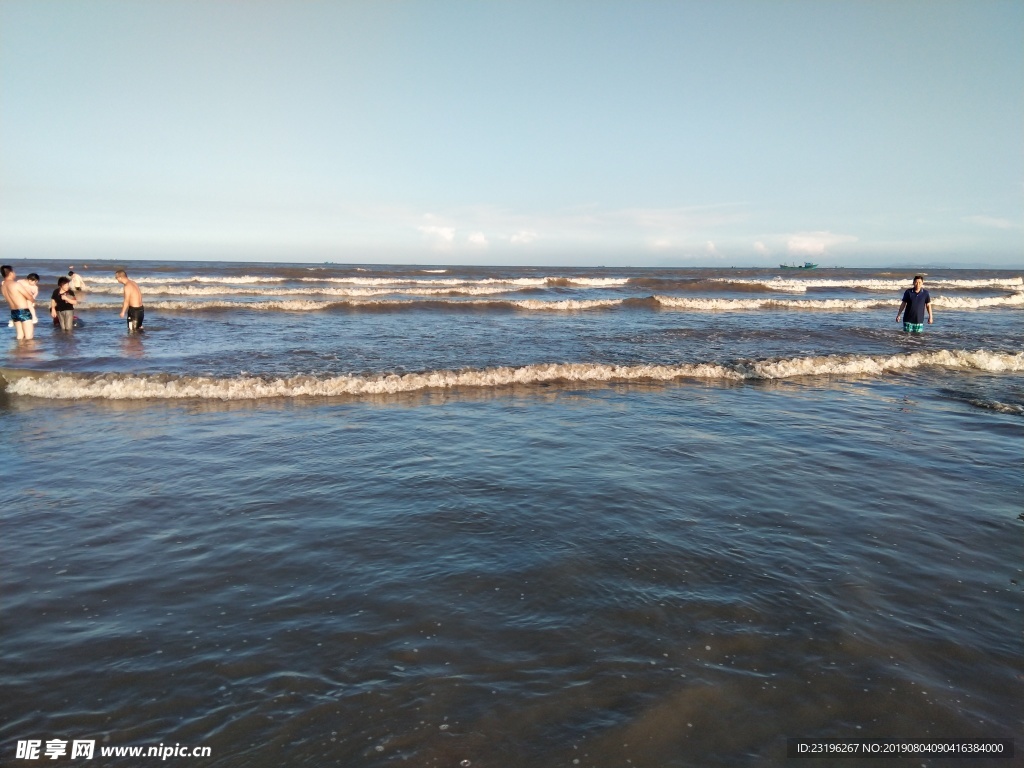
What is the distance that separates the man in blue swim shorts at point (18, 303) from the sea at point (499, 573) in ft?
20.0

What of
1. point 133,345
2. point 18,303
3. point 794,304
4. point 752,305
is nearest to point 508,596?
point 133,345

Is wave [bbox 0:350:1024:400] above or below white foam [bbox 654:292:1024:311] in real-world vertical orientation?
below

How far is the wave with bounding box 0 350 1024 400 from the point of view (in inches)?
412

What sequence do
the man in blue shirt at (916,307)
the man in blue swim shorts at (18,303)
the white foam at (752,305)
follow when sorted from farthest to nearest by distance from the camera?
1. the white foam at (752,305)
2. the man in blue shirt at (916,307)
3. the man in blue swim shorts at (18,303)

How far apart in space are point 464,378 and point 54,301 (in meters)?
15.4

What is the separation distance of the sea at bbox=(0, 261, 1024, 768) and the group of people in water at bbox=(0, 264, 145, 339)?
6.21 metres

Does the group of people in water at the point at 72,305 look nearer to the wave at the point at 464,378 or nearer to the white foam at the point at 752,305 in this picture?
the wave at the point at 464,378

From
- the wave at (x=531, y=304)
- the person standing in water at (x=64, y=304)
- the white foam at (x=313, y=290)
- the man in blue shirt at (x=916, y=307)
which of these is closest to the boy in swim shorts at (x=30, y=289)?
the person standing in water at (x=64, y=304)

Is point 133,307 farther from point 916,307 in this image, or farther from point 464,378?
point 916,307

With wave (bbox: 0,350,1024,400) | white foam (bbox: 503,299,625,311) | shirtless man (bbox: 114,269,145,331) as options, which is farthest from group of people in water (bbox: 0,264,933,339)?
white foam (bbox: 503,299,625,311)

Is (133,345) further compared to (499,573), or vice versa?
(133,345)

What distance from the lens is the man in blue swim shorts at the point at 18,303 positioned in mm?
15023

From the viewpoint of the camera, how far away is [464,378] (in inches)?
460

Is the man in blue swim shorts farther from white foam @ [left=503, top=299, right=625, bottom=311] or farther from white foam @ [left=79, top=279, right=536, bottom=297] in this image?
white foam @ [left=503, top=299, right=625, bottom=311]
